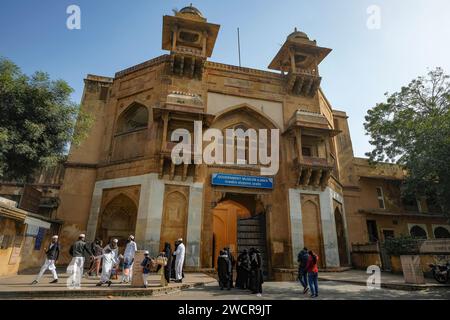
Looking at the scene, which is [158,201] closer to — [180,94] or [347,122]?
[180,94]

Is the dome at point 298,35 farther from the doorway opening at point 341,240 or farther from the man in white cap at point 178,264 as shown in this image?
the man in white cap at point 178,264

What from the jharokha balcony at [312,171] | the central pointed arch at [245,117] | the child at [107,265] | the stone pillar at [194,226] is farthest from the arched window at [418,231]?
the child at [107,265]

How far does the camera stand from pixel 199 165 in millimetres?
13703

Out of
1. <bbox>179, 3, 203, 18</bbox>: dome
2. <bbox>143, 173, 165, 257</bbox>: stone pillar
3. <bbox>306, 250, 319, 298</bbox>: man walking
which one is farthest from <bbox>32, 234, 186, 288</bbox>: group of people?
<bbox>179, 3, 203, 18</bbox>: dome

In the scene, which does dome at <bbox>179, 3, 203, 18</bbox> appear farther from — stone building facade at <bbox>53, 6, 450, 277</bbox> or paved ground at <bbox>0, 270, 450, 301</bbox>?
paved ground at <bbox>0, 270, 450, 301</bbox>

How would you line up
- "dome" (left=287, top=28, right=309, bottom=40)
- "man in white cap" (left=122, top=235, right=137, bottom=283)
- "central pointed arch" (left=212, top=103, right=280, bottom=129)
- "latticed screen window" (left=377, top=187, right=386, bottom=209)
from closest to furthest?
"man in white cap" (left=122, top=235, right=137, bottom=283) → "central pointed arch" (left=212, top=103, right=280, bottom=129) → "dome" (left=287, top=28, right=309, bottom=40) → "latticed screen window" (left=377, top=187, right=386, bottom=209)

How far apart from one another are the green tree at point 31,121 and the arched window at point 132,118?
12.2 feet

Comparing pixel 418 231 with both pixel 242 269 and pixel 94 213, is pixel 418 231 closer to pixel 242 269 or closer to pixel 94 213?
pixel 242 269

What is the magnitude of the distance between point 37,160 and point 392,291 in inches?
530

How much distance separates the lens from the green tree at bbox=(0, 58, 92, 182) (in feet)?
33.6

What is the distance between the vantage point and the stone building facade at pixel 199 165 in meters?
13.1

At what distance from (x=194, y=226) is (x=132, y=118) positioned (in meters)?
7.68

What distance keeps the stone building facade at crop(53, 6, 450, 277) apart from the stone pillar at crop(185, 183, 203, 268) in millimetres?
45

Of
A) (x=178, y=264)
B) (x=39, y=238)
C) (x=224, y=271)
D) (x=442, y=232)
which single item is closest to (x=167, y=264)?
(x=178, y=264)
